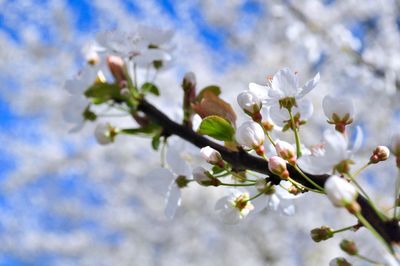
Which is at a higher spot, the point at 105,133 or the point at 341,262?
the point at 105,133

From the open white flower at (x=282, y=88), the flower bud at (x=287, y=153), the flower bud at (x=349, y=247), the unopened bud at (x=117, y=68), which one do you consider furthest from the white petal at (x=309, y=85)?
the unopened bud at (x=117, y=68)

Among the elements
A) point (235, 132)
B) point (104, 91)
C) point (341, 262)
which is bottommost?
point (341, 262)

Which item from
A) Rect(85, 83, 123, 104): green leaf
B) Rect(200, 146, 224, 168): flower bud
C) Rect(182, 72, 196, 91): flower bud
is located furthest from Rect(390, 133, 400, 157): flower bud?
Rect(85, 83, 123, 104): green leaf

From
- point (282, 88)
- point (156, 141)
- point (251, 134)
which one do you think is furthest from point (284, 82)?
point (156, 141)

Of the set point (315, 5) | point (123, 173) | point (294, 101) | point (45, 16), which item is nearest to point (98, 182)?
point (123, 173)

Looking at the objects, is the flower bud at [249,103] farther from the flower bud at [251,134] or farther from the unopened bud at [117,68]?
the unopened bud at [117,68]

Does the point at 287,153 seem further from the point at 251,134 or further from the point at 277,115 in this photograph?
the point at 277,115

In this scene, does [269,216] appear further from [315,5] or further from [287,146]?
[287,146]
